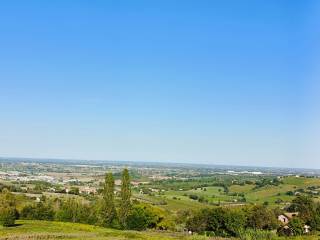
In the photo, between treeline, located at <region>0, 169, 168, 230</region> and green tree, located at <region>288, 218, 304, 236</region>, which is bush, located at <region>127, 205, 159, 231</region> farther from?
green tree, located at <region>288, 218, 304, 236</region>

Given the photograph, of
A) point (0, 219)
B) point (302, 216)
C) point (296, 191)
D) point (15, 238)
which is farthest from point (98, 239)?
point (296, 191)

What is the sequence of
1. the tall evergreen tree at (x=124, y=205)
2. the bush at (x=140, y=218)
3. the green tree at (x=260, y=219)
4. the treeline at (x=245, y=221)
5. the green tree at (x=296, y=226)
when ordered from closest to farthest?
the tall evergreen tree at (x=124, y=205)
the bush at (x=140, y=218)
the green tree at (x=296, y=226)
the treeline at (x=245, y=221)
the green tree at (x=260, y=219)

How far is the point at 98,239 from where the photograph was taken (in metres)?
60.8

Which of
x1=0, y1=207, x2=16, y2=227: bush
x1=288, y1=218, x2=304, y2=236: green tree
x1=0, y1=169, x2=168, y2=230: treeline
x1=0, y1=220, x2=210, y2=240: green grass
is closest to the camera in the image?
x1=0, y1=220, x2=210, y2=240: green grass

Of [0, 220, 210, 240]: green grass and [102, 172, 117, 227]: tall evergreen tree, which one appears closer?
[0, 220, 210, 240]: green grass

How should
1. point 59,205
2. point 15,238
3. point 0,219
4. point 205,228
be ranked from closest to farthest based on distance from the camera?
point 15,238 → point 0,219 → point 205,228 → point 59,205

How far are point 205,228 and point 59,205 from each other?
40113 millimetres

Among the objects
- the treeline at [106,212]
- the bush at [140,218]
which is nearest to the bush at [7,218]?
the treeline at [106,212]

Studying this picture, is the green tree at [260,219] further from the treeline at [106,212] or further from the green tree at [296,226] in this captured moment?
the treeline at [106,212]

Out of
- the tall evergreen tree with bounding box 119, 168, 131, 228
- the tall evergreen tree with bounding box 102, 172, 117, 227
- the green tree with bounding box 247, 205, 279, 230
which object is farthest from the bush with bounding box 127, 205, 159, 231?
the green tree with bounding box 247, 205, 279, 230

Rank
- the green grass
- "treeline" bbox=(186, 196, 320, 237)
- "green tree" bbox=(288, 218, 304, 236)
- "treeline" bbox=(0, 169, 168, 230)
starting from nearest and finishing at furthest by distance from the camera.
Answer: the green grass
"treeline" bbox=(0, 169, 168, 230)
"green tree" bbox=(288, 218, 304, 236)
"treeline" bbox=(186, 196, 320, 237)

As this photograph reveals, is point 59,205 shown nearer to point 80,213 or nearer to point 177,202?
point 80,213

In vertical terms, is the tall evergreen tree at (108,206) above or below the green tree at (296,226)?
above

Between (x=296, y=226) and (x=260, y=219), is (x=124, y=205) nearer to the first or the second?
(x=260, y=219)
